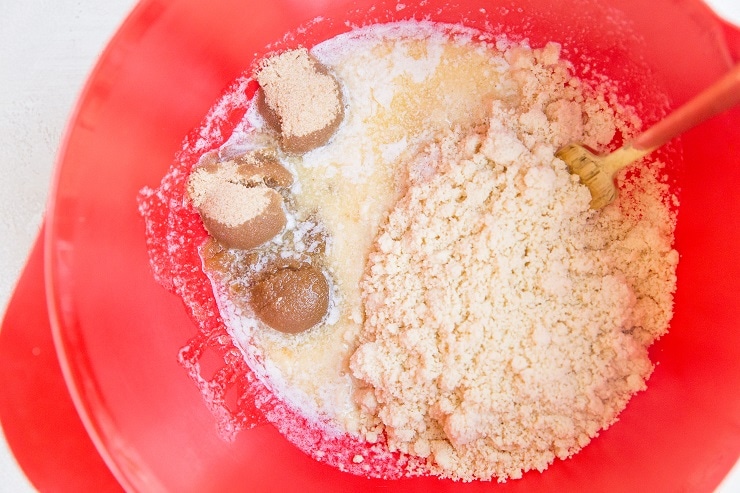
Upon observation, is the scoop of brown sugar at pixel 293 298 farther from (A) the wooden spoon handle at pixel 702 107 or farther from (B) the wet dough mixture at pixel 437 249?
(A) the wooden spoon handle at pixel 702 107

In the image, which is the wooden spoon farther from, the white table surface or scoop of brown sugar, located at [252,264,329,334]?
the white table surface

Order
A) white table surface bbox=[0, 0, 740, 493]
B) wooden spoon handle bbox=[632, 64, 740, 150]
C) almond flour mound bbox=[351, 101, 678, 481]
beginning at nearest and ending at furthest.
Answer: wooden spoon handle bbox=[632, 64, 740, 150], almond flour mound bbox=[351, 101, 678, 481], white table surface bbox=[0, 0, 740, 493]

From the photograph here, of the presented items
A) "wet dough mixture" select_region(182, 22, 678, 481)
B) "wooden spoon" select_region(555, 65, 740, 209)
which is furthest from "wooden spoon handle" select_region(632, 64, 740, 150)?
"wet dough mixture" select_region(182, 22, 678, 481)

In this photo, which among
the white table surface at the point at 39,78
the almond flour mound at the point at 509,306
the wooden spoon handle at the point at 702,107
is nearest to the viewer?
the wooden spoon handle at the point at 702,107

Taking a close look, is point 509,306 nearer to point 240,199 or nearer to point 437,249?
point 437,249

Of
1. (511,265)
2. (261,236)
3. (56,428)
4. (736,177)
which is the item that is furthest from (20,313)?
(736,177)

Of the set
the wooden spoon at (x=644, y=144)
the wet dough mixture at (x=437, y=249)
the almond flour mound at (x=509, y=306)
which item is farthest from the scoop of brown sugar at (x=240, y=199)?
the wooden spoon at (x=644, y=144)
